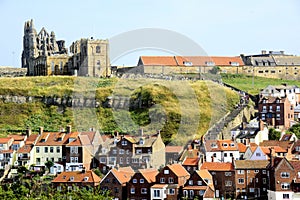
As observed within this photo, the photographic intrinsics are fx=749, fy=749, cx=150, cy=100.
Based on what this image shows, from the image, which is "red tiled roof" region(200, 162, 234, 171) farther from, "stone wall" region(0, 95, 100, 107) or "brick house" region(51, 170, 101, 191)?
"stone wall" region(0, 95, 100, 107)

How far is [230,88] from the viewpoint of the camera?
95.2m

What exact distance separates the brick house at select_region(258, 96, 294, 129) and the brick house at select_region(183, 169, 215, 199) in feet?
77.0

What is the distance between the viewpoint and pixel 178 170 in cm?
5906

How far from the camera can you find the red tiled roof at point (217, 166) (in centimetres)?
6000

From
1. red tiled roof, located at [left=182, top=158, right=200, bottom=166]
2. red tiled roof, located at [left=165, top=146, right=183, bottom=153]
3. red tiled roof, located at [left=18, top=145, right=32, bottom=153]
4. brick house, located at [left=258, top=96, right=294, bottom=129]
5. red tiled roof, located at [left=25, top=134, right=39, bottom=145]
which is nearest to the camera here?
red tiled roof, located at [left=182, top=158, right=200, bottom=166]

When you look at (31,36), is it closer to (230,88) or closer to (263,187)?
(230,88)

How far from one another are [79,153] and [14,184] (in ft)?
24.6

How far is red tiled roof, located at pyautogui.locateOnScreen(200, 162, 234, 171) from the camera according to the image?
197 feet

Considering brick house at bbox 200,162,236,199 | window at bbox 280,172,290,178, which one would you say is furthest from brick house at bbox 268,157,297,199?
brick house at bbox 200,162,236,199

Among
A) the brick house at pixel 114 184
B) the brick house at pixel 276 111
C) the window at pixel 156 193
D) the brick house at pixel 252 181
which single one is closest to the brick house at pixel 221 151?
the brick house at pixel 252 181

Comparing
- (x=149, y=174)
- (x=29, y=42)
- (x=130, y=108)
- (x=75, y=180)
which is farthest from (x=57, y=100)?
(x=149, y=174)

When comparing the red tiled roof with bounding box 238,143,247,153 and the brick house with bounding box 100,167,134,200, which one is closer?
the brick house with bounding box 100,167,134,200

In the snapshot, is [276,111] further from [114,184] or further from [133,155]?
[114,184]

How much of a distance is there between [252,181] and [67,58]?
152 ft
